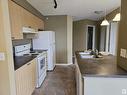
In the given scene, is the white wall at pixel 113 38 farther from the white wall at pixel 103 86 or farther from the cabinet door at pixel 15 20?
the cabinet door at pixel 15 20

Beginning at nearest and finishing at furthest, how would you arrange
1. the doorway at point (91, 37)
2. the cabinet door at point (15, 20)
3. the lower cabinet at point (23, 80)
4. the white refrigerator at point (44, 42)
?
the lower cabinet at point (23, 80) < the cabinet door at point (15, 20) < the white refrigerator at point (44, 42) < the doorway at point (91, 37)

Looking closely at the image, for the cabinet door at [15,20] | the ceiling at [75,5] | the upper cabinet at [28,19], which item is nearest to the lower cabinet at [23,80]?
→ the cabinet door at [15,20]

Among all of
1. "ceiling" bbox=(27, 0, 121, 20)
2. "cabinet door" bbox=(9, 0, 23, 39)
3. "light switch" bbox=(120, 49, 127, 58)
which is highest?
"ceiling" bbox=(27, 0, 121, 20)

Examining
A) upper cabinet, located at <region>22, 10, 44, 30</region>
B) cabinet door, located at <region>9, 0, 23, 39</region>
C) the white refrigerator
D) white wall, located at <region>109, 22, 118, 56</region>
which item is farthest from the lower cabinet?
white wall, located at <region>109, 22, 118, 56</region>

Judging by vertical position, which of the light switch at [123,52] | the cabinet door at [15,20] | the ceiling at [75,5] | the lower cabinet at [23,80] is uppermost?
the ceiling at [75,5]

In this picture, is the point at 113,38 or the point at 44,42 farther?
the point at 113,38

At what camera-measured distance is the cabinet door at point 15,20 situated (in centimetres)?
225

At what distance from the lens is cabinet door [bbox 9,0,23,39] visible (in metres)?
2.25

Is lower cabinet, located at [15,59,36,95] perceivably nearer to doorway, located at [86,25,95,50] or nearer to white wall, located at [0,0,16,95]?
white wall, located at [0,0,16,95]

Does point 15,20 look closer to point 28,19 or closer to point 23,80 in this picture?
point 28,19

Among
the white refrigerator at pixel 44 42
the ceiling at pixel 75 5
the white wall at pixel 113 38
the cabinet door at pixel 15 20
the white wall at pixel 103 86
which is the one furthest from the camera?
the white wall at pixel 113 38

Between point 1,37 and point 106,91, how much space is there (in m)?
1.67

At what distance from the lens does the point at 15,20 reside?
2369 mm

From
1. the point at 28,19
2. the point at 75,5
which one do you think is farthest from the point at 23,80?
the point at 75,5
